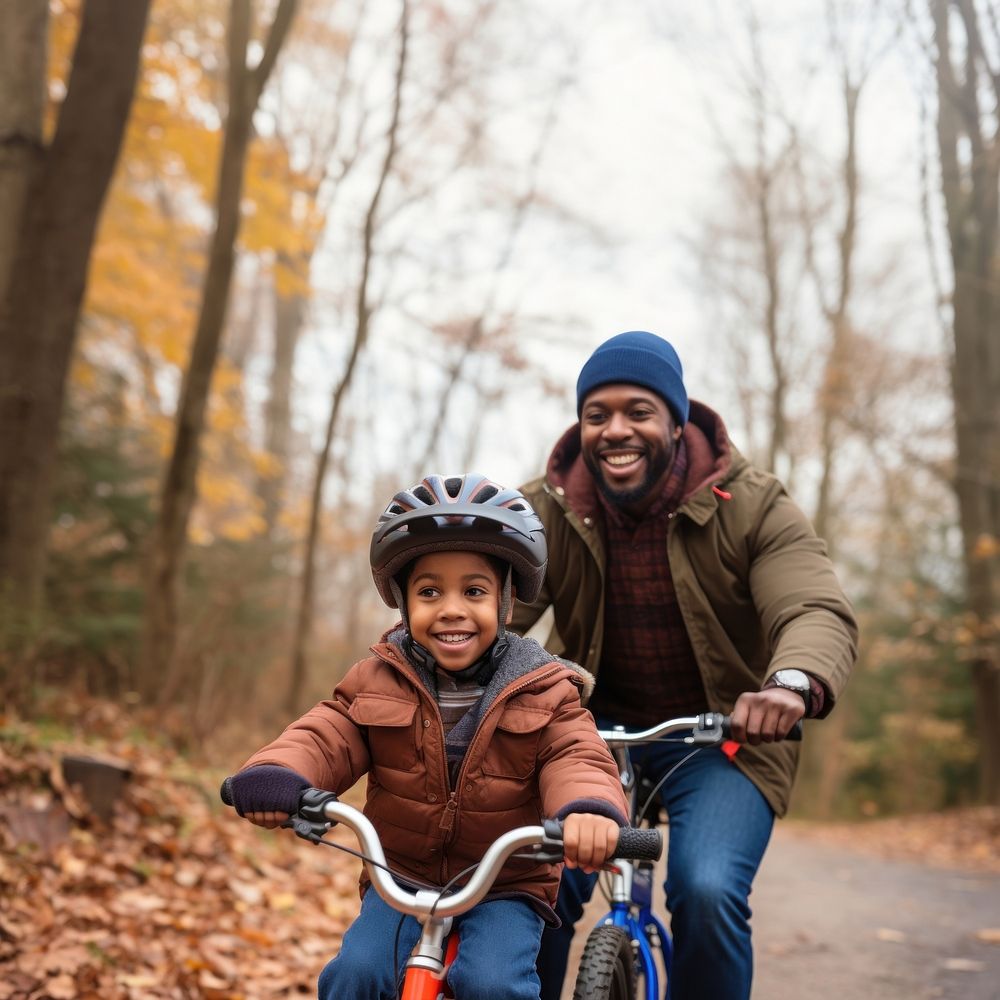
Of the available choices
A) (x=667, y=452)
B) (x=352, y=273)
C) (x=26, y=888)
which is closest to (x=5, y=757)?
(x=26, y=888)

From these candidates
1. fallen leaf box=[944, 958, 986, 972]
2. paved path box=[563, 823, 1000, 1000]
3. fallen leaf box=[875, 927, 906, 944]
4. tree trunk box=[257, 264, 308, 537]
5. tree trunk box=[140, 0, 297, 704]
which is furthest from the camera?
tree trunk box=[257, 264, 308, 537]

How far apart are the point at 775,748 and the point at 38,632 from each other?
5599 mm

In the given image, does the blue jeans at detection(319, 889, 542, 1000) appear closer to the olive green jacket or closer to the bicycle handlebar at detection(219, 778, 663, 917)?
the bicycle handlebar at detection(219, 778, 663, 917)

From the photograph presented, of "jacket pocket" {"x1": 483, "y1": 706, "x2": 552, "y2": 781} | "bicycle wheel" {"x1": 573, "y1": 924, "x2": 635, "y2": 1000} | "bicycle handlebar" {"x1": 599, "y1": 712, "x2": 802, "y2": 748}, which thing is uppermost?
"bicycle handlebar" {"x1": 599, "y1": 712, "x2": 802, "y2": 748}

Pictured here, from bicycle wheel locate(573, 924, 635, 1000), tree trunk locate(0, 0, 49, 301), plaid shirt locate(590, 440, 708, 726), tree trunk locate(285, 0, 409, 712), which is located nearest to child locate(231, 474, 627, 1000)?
bicycle wheel locate(573, 924, 635, 1000)

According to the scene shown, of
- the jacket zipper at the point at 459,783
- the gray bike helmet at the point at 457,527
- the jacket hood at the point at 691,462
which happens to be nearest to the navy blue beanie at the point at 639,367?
the jacket hood at the point at 691,462

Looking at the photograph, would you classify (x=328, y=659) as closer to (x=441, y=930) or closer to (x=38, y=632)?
(x=38, y=632)

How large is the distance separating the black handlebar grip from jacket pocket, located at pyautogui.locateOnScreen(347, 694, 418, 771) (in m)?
0.66

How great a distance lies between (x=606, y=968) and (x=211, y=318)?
26.6 feet

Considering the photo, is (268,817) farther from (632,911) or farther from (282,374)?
(282,374)

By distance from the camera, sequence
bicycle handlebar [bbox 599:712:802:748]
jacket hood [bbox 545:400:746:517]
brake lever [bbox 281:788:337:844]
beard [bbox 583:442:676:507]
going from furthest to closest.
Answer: jacket hood [bbox 545:400:746:517] < beard [bbox 583:442:676:507] < bicycle handlebar [bbox 599:712:802:748] < brake lever [bbox 281:788:337:844]

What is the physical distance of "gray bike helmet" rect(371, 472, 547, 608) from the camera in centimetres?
285

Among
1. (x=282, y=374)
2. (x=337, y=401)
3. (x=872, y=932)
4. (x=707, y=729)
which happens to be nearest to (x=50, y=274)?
(x=337, y=401)

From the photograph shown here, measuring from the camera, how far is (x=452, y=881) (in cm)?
236
